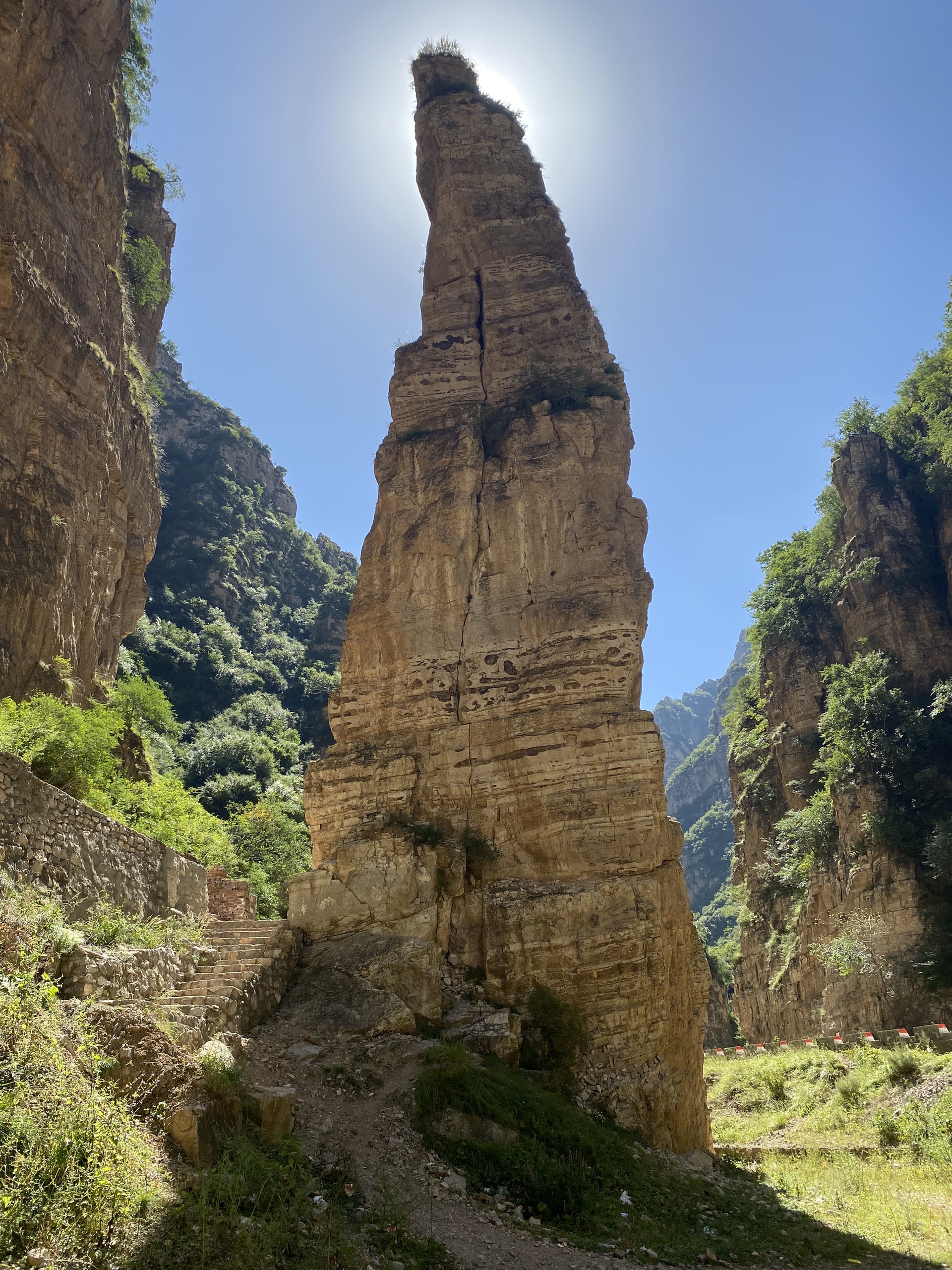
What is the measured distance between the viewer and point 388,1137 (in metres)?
10.6

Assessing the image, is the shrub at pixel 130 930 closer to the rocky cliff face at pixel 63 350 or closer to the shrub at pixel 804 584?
the rocky cliff face at pixel 63 350

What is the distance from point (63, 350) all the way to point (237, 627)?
4709 centimetres

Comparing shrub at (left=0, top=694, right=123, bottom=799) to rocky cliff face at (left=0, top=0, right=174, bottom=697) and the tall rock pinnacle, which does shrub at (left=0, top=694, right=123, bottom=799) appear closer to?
rocky cliff face at (left=0, top=0, right=174, bottom=697)

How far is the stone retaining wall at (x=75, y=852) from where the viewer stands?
34.9ft

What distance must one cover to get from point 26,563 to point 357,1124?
14627 millimetres

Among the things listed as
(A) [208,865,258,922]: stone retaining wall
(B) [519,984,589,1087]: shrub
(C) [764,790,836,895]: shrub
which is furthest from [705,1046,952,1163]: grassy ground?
(A) [208,865,258,922]: stone retaining wall

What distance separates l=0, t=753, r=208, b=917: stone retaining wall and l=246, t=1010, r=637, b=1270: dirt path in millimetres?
2889

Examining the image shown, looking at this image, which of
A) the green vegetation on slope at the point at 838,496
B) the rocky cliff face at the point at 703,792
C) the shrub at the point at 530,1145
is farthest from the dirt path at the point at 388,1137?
the rocky cliff face at the point at 703,792

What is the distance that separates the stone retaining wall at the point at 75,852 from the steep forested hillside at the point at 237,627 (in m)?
18.8

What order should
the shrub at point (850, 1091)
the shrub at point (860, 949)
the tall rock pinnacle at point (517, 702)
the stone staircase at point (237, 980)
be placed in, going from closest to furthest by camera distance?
the stone staircase at point (237, 980), the tall rock pinnacle at point (517, 702), the shrub at point (850, 1091), the shrub at point (860, 949)

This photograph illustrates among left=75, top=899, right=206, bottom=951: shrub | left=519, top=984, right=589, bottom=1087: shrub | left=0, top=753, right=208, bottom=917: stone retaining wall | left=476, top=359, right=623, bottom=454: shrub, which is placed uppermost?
left=476, top=359, right=623, bottom=454: shrub

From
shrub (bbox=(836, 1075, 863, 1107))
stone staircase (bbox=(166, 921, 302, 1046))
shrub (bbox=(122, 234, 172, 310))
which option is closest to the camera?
stone staircase (bbox=(166, 921, 302, 1046))

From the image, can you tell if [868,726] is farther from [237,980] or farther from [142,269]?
[142,269]

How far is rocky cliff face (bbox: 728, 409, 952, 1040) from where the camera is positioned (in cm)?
2900
